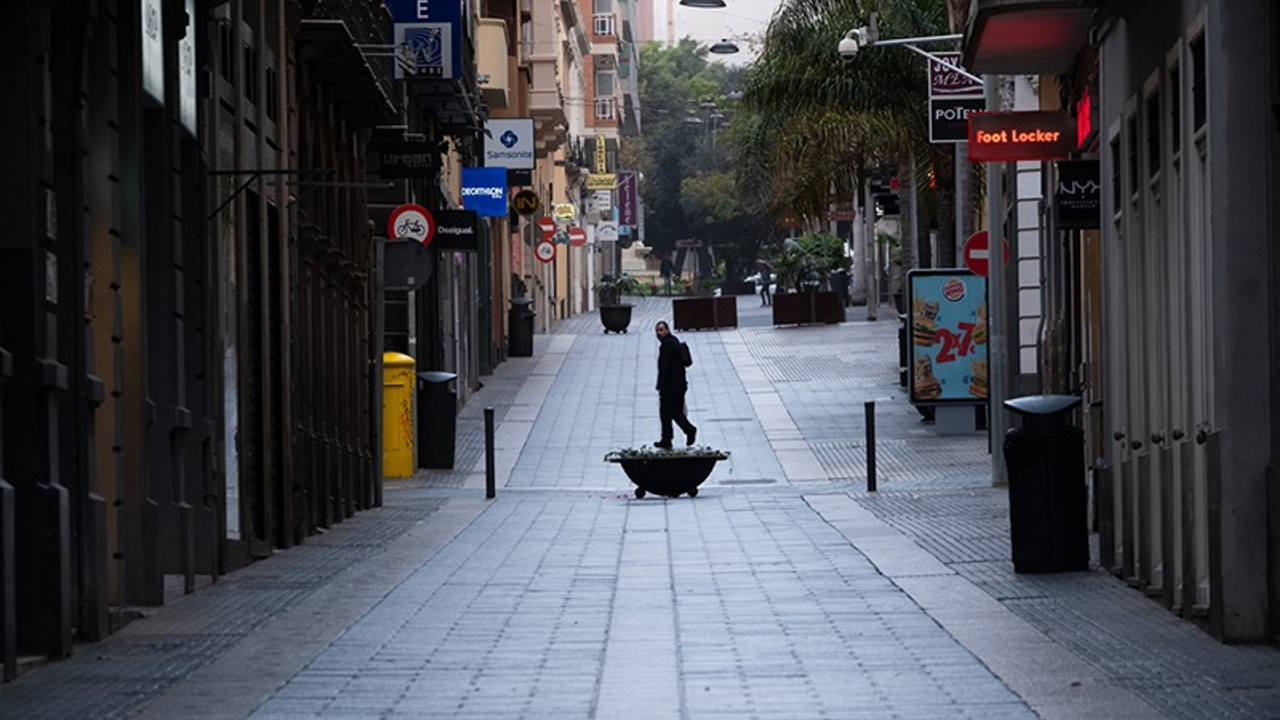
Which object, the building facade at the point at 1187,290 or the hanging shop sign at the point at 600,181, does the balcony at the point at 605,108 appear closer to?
the hanging shop sign at the point at 600,181

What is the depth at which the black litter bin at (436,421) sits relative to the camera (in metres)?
33.1

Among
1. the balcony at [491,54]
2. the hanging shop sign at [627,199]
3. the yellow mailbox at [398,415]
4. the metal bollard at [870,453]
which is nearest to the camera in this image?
Result: the metal bollard at [870,453]

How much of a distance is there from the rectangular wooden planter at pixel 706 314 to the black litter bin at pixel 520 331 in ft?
31.6

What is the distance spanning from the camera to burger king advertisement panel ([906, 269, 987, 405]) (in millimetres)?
35375

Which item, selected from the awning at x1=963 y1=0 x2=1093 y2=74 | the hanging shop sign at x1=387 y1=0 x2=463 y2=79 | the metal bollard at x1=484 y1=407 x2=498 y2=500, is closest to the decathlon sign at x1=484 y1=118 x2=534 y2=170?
the hanging shop sign at x1=387 y1=0 x2=463 y2=79

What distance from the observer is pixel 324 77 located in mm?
24828

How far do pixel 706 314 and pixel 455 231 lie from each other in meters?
31.6

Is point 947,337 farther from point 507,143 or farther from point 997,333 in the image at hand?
point 507,143

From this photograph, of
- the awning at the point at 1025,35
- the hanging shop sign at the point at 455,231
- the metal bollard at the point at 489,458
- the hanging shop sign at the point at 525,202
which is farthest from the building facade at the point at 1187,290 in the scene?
the hanging shop sign at the point at 525,202

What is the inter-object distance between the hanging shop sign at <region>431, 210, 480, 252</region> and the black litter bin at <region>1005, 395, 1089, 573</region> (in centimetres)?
2072

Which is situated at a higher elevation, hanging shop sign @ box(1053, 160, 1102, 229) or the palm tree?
the palm tree

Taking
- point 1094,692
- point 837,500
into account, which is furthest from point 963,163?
point 1094,692

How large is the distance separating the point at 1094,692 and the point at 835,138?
3753 centimetres

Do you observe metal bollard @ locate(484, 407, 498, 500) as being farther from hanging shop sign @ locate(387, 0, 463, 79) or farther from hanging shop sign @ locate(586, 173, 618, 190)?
hanging shop sign @ locate(586, 173, 618, 190)
